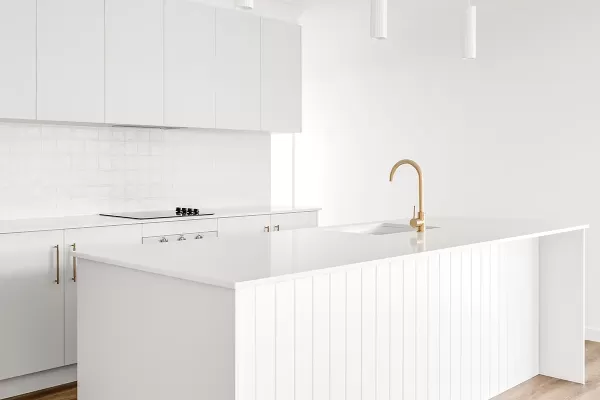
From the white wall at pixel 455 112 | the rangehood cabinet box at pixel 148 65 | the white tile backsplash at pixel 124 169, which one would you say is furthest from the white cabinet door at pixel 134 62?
the white wall at pixel 455 112

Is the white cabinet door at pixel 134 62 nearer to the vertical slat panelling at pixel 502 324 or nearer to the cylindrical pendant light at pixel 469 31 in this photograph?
the cylindrical pendant light at pixel 469 31

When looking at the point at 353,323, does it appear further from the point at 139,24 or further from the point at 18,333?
the point at 139,24

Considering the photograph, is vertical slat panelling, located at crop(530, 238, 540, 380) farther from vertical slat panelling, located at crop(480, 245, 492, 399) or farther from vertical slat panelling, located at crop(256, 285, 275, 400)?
vertical slat panelling, located at crop(256, 285, 275, 400)

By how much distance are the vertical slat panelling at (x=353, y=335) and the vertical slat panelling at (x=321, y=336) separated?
13 centimetres

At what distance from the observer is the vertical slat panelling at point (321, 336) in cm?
249

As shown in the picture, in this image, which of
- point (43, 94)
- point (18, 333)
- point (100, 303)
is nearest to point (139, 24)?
point (43, 94)

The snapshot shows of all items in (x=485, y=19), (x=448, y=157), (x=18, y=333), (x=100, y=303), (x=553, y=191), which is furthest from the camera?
(x=448, y=157)

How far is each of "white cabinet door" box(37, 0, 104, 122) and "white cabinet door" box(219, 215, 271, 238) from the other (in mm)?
1130

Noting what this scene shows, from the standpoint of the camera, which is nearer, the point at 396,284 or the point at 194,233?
the point at 396,284

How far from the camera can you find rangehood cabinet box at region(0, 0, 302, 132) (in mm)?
3949

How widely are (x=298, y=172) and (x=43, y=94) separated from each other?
3.55 meters

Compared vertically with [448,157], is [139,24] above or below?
above

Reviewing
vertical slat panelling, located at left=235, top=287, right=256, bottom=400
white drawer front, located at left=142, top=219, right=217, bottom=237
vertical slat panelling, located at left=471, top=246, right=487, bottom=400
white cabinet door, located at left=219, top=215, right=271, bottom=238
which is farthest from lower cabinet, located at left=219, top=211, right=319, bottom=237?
vertical slat panelling, located at left=235, top=287, right=256, bottom=400

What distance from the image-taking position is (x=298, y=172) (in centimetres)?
720
